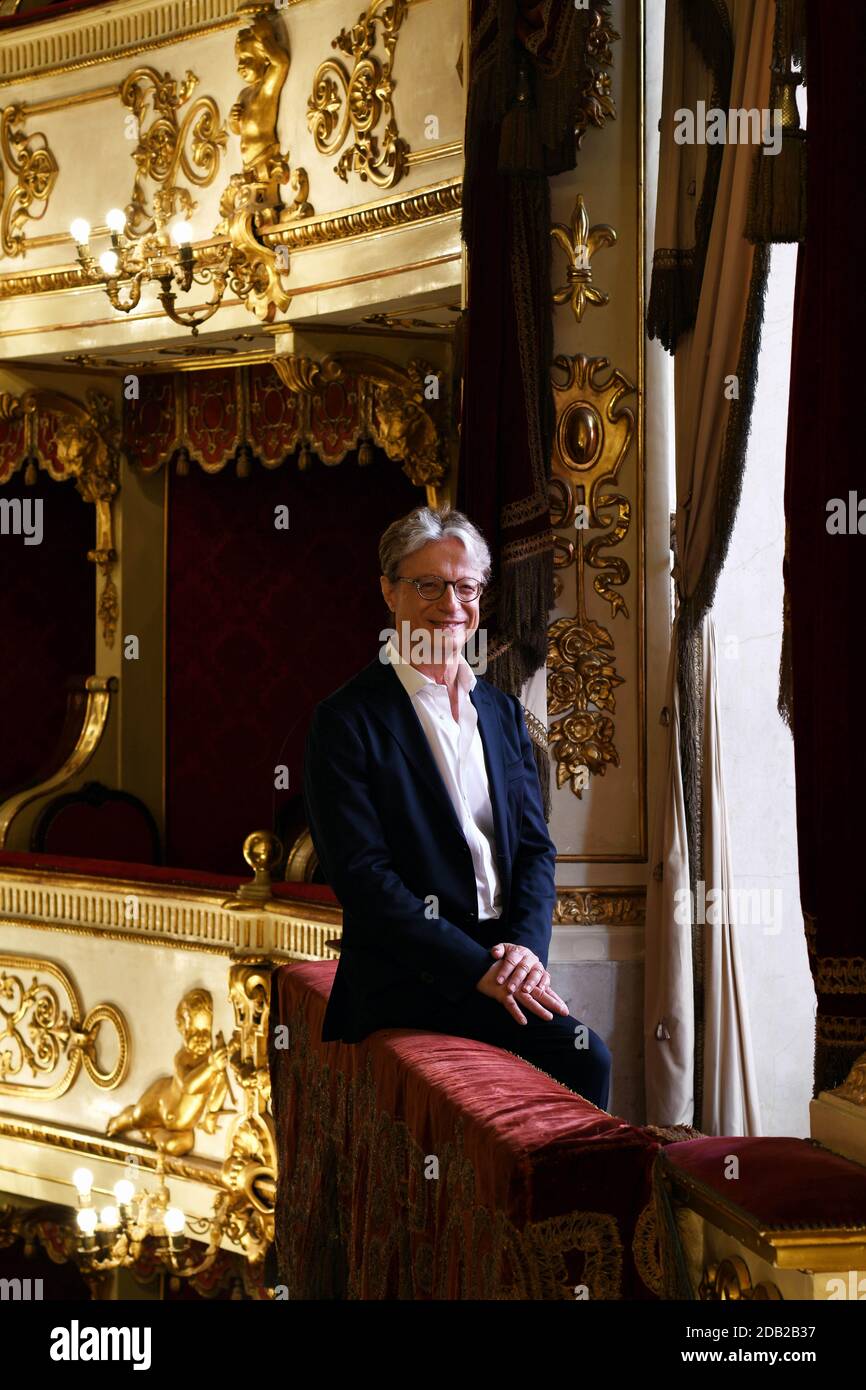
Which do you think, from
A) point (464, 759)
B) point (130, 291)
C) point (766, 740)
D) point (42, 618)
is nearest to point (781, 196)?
point (464, 759)

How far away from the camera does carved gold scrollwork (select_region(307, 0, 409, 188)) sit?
18.0ft

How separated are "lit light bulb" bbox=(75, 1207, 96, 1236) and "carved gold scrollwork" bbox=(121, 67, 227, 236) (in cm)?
369

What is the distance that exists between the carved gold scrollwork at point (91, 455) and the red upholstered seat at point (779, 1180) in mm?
5795

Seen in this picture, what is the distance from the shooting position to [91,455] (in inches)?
297

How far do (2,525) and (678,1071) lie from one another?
500cm

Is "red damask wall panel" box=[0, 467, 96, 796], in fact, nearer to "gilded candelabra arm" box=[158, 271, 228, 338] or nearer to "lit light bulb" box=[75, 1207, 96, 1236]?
"gilded candelabra arm" box=[158, 271, 228, 338]

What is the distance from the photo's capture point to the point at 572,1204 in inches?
86.3

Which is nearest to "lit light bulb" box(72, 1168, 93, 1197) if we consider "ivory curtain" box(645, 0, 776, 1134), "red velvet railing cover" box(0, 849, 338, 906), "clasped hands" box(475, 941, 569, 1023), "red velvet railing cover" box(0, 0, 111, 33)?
"red velvet railing cover" box(0, 849, 338, 906)

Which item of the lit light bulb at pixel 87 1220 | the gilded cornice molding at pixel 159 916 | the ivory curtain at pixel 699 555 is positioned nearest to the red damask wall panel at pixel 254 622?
the gilded cornice molding at pixel 159 916

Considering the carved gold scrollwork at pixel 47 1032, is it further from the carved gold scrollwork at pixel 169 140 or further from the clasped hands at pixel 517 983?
the clasped hands at pixel 517 983

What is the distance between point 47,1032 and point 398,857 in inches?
153

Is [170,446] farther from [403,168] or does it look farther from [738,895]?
[738,895]

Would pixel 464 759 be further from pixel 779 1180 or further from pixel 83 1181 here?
pixel 83 1181

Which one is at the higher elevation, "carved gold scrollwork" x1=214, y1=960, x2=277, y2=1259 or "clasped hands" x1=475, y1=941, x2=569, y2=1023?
"clasped hands" x1=475, y1=941, x2=569, y2=1023
